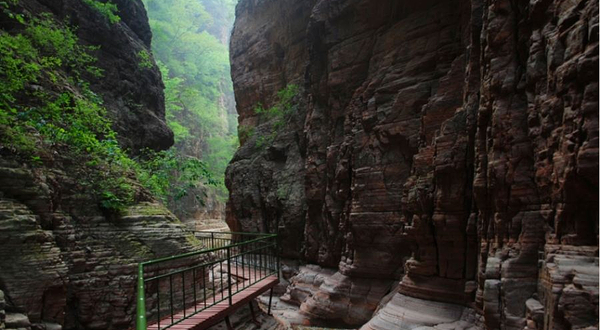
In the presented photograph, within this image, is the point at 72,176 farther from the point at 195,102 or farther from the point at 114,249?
the point at 195,102

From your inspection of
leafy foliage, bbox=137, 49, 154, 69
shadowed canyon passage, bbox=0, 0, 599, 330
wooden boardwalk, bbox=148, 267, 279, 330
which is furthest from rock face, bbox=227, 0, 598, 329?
leafy foliage, bbox=137, 49, 154, 69

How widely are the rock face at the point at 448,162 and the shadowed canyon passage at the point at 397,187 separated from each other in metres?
0.03

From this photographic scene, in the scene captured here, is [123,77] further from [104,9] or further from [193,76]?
[193,76]

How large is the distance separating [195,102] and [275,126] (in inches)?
778

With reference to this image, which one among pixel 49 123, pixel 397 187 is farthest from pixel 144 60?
pixel 397 187

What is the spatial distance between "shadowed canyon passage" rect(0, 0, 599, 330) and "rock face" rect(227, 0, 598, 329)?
0.03 metres

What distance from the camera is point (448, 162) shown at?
23.7 ft

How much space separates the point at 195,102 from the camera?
3350 centimetres

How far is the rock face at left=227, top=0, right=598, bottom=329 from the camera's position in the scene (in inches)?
164

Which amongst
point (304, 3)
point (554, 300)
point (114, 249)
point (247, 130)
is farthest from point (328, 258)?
point (304, 3)

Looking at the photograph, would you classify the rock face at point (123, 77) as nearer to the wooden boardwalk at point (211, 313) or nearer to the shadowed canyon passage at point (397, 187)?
the shadowed canyon passage at point (397, 187)

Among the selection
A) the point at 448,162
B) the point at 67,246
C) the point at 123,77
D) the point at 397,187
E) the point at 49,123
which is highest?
the point at 123,77

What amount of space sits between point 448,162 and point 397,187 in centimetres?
221

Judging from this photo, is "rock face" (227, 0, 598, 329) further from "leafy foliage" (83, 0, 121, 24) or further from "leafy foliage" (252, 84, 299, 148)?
"leafy foliage" (83, 0, 121, 24)
